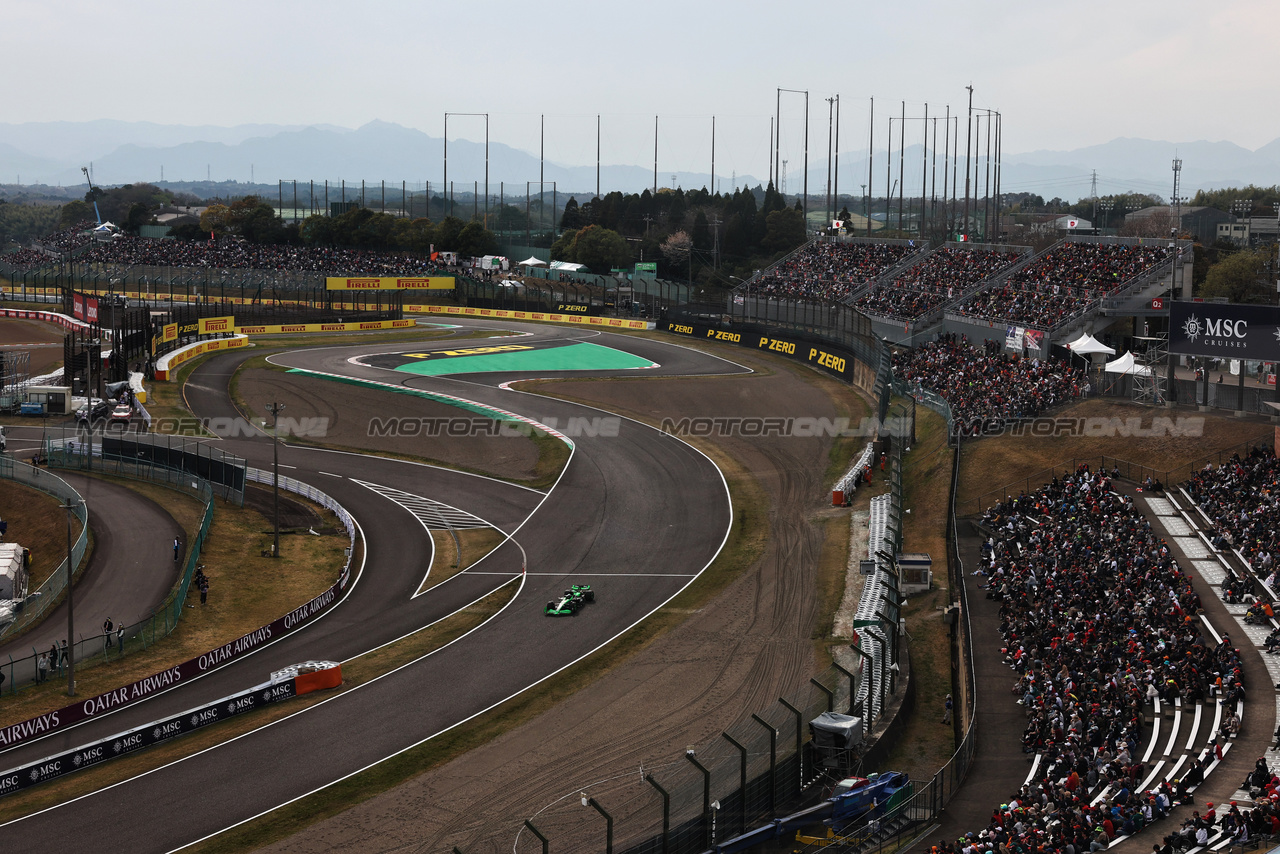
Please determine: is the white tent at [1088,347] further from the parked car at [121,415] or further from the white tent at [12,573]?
the parked car at [121,415]

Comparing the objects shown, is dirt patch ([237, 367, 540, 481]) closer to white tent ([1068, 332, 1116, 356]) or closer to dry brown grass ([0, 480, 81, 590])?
dry brown grass ([0, 480, 81, 590])

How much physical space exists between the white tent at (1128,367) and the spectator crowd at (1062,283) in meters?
9.52

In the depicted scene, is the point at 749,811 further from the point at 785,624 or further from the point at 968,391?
the point at 968,391

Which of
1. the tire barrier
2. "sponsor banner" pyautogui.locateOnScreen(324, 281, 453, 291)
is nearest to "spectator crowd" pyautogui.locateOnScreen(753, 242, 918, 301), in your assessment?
"sponsor banner" pyautogui.locateOnScreen(324, 281, 453, 291)

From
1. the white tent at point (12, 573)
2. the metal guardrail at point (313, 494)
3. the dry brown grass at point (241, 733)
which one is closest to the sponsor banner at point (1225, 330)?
the dry brown grass at point (241, 733)

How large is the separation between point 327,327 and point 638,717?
244 ft

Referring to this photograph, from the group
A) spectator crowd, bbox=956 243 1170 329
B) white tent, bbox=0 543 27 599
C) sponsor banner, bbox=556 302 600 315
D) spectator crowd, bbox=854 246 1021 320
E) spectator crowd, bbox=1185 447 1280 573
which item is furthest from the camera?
sponsor banner, bbox=556 302 600 315

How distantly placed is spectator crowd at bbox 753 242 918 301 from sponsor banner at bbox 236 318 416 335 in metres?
30.8

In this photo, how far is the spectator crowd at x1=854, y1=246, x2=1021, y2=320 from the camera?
7006cm

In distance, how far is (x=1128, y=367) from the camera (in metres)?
46.4

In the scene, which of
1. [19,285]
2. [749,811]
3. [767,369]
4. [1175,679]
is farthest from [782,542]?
[19,285]

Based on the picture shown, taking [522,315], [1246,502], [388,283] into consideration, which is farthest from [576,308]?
[1246,502]

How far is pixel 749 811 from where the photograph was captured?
20.7 m

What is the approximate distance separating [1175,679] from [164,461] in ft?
127
